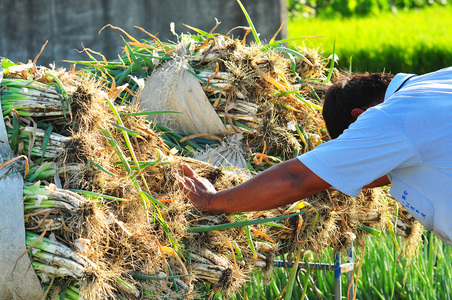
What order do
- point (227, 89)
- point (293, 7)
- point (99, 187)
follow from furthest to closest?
point (293, 7)
point (227, 89)
point (99, 187)

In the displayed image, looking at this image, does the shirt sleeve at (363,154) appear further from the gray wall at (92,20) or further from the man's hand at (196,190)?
the gray wall at (92,20)

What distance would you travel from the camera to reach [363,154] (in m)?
1.46

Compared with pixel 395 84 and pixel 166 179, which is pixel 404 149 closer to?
pixel 395 84

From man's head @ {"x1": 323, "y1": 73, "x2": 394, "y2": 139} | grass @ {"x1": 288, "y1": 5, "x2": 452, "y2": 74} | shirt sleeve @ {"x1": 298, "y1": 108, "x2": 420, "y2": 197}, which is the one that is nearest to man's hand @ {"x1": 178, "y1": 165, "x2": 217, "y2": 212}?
shirt sleeve @ {"x1": 298, "y1": 108, "x2": 420, "y2": 197}

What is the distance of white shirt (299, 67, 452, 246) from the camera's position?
4.77 ft

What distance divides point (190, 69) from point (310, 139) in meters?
0.49

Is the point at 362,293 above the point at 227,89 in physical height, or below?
below

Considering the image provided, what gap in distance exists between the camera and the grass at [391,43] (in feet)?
20.5

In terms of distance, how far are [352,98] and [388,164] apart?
337mm

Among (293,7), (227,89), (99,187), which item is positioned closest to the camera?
(99,187)

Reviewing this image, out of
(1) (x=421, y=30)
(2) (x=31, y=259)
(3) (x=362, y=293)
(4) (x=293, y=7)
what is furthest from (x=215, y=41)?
(4) (x=293, y=7)

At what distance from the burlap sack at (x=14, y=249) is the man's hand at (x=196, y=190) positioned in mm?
456

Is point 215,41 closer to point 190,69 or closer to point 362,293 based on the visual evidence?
point 190,69

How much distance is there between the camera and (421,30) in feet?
25.8
